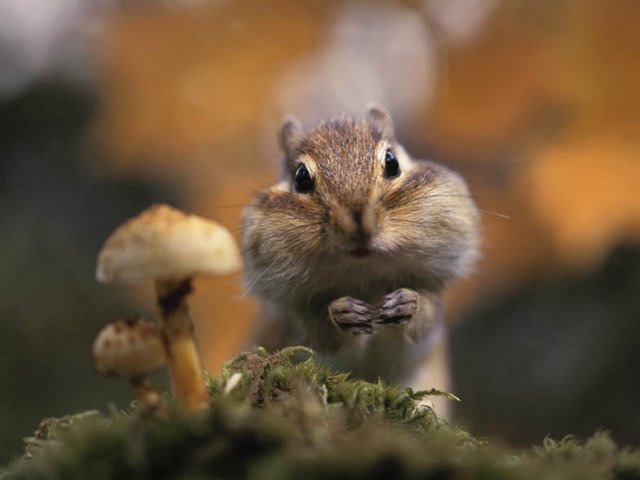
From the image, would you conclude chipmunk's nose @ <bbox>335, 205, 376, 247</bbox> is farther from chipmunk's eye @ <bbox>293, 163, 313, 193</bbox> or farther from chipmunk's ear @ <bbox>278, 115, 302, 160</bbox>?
chipmunk's ear @ <bbox>278, 115, 302, 160</bbox>

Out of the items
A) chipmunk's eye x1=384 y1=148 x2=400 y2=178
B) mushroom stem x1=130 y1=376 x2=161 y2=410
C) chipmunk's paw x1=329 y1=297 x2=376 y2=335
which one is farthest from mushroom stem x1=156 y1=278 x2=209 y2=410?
chipmunk's eye x1=384 y1=148 x2=400 y2=178

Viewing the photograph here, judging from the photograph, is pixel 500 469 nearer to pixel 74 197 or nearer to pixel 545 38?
pixel 545 38

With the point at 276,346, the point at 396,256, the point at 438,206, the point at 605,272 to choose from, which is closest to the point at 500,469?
the point at 396,256

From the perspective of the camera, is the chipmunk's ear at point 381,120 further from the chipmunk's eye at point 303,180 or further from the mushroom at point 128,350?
the mushroom at point 128,350

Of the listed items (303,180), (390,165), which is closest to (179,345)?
(303,180)

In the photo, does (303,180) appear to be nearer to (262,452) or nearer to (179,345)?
(179,345)
